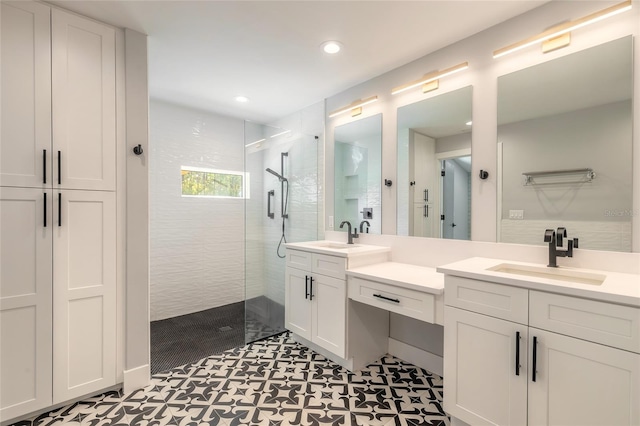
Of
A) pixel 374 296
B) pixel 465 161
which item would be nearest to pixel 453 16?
pixel 465 161

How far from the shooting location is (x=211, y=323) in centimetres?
337

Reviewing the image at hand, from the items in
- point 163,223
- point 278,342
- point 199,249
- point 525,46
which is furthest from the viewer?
point 199,249

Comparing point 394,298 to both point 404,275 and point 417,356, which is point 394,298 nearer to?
point 404,275

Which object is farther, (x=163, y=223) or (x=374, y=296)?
(x=163, y=223)

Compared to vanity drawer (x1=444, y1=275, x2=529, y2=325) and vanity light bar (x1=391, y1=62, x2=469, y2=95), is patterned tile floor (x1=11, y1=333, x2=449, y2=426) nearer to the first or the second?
vanity drawer (x1=444, y1=275, x2=529, y2=325)

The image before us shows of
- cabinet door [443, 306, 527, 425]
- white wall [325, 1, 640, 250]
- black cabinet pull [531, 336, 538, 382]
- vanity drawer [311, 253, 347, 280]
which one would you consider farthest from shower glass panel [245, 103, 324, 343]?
black cabinet pull [531, 336, 538, 382]

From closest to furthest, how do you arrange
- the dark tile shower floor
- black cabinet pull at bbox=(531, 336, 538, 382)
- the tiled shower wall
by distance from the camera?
black cabinet pull at bbox=(531, 336, 538, 382), the dark tile shower floor, the tiled shower wall

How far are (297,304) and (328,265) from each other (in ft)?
2.02

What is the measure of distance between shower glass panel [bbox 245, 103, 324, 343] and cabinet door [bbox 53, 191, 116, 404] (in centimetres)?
120

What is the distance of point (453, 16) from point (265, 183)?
2.17 metres

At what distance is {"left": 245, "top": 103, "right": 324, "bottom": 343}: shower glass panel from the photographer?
3.06 meters

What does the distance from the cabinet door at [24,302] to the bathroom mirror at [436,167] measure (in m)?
2.57

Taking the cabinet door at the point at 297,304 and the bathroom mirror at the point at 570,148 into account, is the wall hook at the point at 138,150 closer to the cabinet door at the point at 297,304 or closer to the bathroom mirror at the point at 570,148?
the cabinet door at the point at 297,304

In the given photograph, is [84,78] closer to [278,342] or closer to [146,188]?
[146,188]
